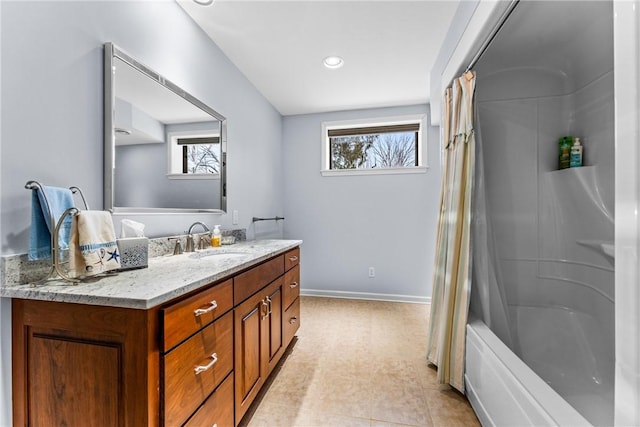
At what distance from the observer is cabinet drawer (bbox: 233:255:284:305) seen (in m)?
1.31

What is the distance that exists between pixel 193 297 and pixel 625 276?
1.13 m

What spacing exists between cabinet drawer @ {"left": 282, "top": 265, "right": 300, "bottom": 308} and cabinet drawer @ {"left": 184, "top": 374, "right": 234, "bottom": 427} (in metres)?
0.79

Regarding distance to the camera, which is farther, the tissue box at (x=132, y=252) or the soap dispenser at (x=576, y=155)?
the soap dispenser at (x=576, y=155)

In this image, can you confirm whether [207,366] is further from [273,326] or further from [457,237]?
[457,237]

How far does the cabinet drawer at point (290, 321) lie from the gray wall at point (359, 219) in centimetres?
127

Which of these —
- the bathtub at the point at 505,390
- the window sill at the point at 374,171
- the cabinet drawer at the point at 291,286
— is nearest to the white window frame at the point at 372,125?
→ the window sill at the point at 374,171

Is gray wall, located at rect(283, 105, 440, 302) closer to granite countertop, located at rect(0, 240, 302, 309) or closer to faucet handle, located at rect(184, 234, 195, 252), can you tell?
faucet handle, located at rect(184, 234, 195, 252)

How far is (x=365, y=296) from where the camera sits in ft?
11.2

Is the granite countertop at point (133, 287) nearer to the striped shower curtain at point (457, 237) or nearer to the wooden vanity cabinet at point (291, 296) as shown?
the wooden vanity cabinet at point (291, 296)

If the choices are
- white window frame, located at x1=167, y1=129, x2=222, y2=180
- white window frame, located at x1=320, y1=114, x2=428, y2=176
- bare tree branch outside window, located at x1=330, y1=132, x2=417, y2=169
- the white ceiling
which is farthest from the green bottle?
white window frame, located at x1=167, y1=129, x2=222, y2=180

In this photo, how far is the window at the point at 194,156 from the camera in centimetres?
176

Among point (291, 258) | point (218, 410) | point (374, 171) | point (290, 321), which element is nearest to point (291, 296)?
point (290, 321)

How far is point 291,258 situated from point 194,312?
3.88 ft

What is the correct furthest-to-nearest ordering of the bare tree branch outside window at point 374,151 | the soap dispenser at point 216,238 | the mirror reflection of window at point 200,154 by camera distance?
1. the bare tree branch outside window at point 374,151
2. the soap dispenser at point 216,238
3. the mirror reflection of window at point 200,154
